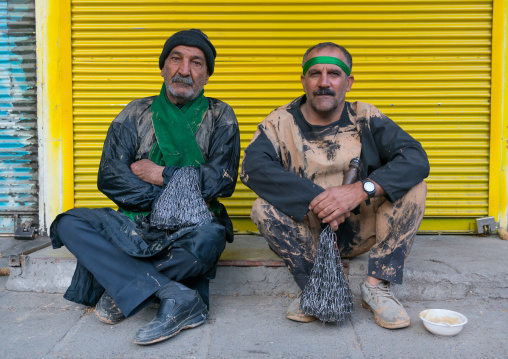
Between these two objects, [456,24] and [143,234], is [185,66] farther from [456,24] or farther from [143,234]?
[456,24]

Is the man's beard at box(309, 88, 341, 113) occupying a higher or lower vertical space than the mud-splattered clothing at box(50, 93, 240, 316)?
higher

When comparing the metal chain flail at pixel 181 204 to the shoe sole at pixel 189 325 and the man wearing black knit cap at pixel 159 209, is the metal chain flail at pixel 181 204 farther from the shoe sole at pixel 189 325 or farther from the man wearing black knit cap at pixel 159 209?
the shoe sole at pixel 189 325

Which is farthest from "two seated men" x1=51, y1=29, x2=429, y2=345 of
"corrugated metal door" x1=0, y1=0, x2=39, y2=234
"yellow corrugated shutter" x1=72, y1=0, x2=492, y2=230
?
"corrugated metal door" x1=0, y1=0, x2=39, y2=234

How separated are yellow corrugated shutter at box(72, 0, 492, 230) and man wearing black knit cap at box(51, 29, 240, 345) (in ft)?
2.70

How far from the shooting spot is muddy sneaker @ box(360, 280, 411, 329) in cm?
266

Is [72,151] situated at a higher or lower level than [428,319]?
higher

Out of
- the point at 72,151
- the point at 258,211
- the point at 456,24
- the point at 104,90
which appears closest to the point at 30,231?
the point at 72,151

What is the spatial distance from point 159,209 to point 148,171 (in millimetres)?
288

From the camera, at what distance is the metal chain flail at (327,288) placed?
265cm

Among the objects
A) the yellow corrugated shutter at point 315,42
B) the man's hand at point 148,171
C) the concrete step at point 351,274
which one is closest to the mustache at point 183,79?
the man's hand at point 148,171

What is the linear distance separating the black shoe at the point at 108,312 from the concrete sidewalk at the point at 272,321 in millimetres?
39

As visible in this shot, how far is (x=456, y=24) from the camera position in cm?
414

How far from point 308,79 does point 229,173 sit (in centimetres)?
78

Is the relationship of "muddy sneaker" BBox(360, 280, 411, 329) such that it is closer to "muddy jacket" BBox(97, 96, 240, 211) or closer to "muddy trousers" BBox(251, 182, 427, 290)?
"muddy trousers" BBox(251, 182, 427, 290)
